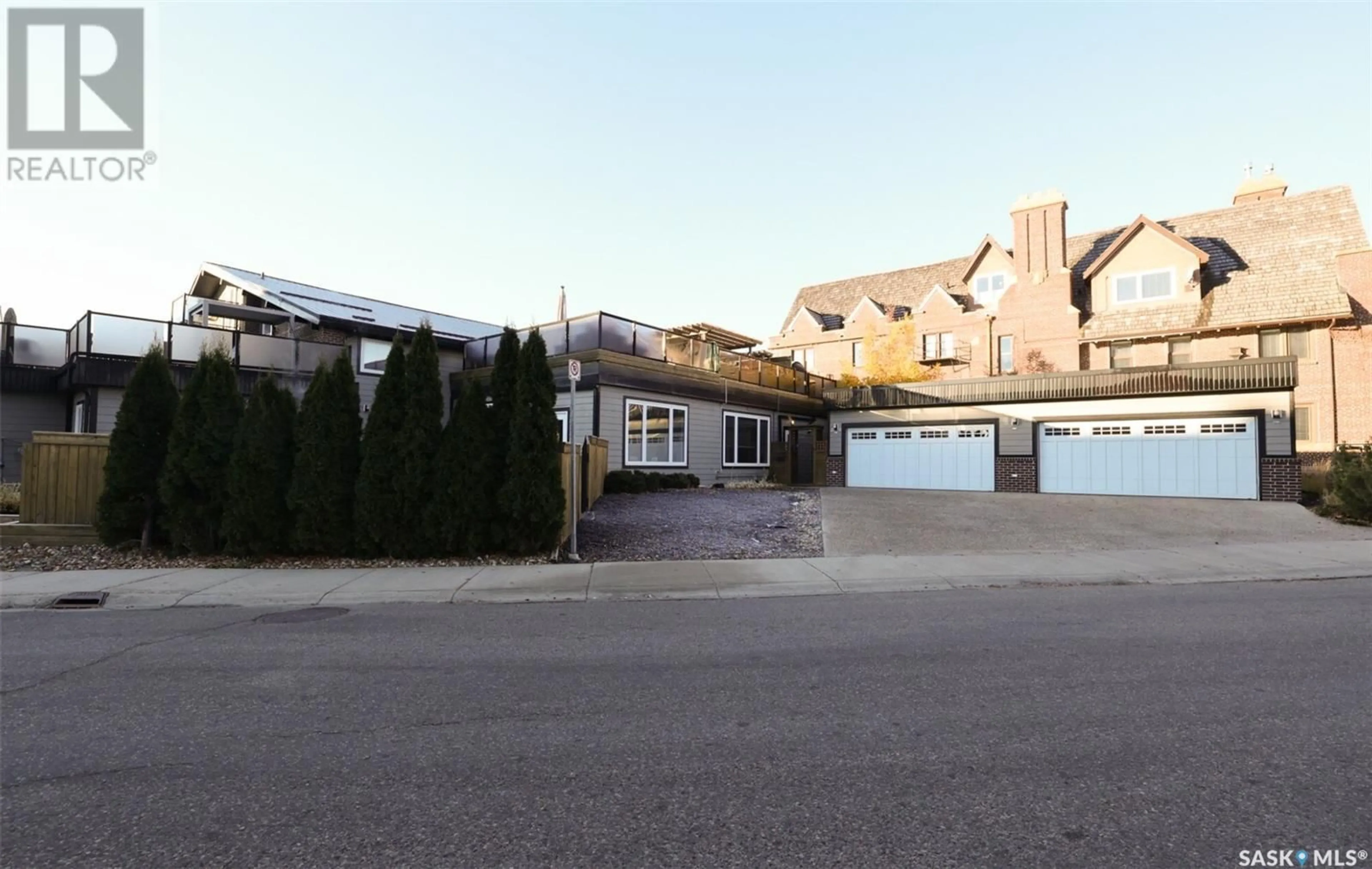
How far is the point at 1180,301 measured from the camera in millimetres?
26375

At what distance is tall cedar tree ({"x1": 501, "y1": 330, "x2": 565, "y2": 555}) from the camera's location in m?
10.4

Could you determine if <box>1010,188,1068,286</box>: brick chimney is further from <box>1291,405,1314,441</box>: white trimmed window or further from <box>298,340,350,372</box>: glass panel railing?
<box>298,340,350,372</box>: glass panel railing

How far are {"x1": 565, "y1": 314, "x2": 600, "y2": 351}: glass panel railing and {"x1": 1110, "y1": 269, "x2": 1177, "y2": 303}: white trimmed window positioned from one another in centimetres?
2210

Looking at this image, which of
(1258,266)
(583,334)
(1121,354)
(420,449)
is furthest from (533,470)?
(1258,266)

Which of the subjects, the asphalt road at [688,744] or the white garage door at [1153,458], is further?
the white garage door at [1153,458]

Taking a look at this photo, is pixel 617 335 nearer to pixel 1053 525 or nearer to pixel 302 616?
pixel 1053 525

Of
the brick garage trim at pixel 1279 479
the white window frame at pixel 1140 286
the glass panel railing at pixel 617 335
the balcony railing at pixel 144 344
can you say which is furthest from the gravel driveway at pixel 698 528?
the white window frame at pixel 1140 286

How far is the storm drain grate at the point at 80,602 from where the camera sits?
790 centimetres

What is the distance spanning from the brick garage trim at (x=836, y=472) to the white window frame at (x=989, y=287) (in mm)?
14250

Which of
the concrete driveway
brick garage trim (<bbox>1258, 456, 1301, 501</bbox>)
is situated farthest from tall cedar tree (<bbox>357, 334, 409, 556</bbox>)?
brick garage trim (<bbox>1258, 456, 1301, 501</bbox>)

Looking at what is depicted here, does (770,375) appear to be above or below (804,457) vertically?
above

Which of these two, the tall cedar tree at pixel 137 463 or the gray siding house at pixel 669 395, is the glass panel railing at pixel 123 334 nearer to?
the gray siding house at pixel 669 395

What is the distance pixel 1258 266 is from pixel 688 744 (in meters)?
31.0

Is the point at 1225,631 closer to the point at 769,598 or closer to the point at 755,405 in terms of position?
the point at 769,598
